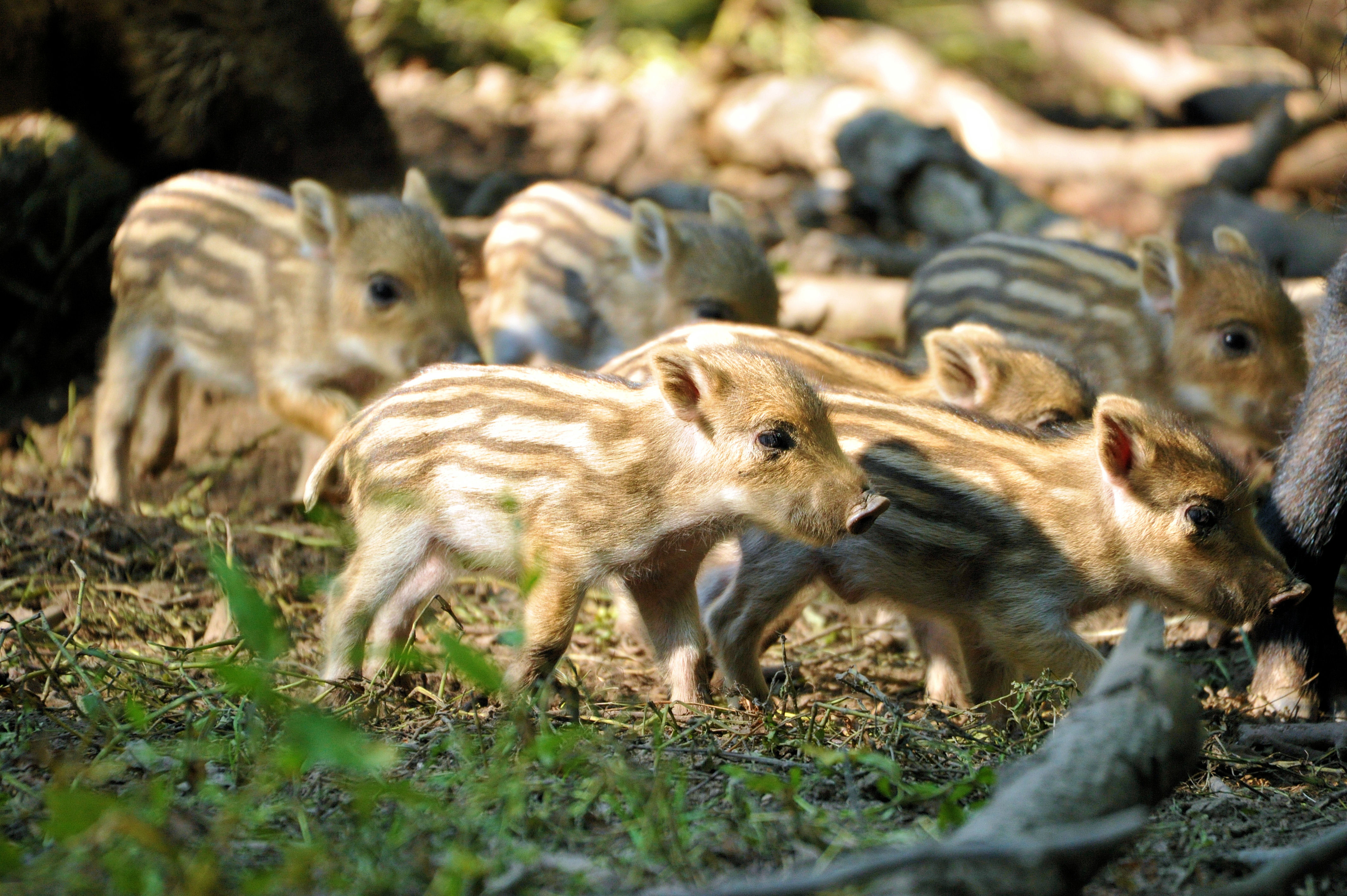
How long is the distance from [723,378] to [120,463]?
2.95 meters

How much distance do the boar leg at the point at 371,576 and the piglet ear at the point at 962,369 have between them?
69.5 inches

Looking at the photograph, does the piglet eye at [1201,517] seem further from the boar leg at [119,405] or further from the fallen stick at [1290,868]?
the boar leg at [119,405]

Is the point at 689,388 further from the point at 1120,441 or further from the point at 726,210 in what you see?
the point at 726,210

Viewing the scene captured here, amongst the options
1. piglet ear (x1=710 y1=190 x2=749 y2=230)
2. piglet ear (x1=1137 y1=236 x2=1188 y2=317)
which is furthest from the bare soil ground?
piglet ear (x1=710 y1=190 x2=749 y2=230)

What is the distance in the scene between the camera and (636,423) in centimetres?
354

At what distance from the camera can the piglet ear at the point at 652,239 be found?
5930 mm

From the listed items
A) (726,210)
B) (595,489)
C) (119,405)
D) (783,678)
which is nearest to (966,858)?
(595,489)

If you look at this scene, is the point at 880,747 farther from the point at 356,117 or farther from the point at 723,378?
the point at 356,117

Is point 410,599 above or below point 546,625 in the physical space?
below

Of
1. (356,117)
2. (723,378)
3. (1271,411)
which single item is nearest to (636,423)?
(723,378)

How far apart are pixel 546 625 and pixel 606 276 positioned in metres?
3.28

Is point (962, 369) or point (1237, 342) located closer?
point (962, 369)

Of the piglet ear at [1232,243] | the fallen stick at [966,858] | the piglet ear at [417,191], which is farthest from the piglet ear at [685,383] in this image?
the piglet ear at [1232,243]

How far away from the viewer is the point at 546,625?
328 cm
